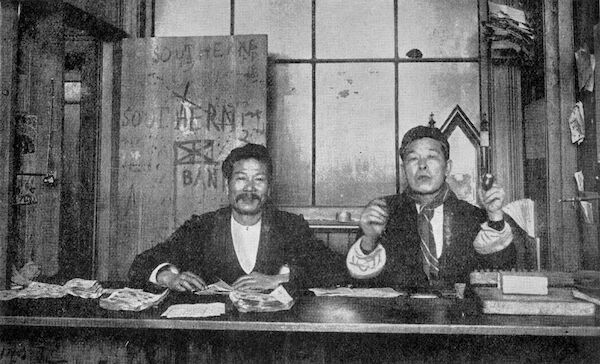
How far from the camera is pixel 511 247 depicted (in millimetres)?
3062

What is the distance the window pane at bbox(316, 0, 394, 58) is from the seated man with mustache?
1334 mm

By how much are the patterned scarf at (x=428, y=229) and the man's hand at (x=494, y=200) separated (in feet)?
1.43

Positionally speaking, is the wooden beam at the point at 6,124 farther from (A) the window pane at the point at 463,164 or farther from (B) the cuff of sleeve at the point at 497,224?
(A) the window pane at the point at 463,164

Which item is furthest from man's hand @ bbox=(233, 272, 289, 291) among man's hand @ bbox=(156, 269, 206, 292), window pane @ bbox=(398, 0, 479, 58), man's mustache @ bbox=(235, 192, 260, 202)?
window pane @ bbox=(398, 0, 479, 58)

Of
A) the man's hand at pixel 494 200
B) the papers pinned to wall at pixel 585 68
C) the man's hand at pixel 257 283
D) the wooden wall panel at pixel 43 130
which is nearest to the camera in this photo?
the man's hand at pixel 257 283

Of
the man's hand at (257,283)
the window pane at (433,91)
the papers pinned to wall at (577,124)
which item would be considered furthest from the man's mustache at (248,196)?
the papers pinned to wall at (577,124)

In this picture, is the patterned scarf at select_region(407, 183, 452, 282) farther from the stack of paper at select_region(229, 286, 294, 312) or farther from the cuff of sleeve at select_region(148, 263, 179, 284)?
the cuff of sleeve at select_region(148, 263, 179, 284)

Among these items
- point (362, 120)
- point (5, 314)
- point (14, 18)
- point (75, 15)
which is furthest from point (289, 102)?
point (5, 314)

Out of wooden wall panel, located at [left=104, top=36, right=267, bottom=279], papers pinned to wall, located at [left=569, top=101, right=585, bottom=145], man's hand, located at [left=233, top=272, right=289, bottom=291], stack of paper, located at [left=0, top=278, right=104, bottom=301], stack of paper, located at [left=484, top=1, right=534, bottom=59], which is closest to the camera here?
stack of paper, located at [left=0, top=278, right=104, bottom=301]

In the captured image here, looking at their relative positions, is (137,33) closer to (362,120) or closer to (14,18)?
(14,18)

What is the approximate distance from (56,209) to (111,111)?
0.98m

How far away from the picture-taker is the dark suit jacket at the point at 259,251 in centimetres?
320

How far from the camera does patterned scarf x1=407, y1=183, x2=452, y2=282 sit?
10.6ft

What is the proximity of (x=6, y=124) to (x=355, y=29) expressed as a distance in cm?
251
